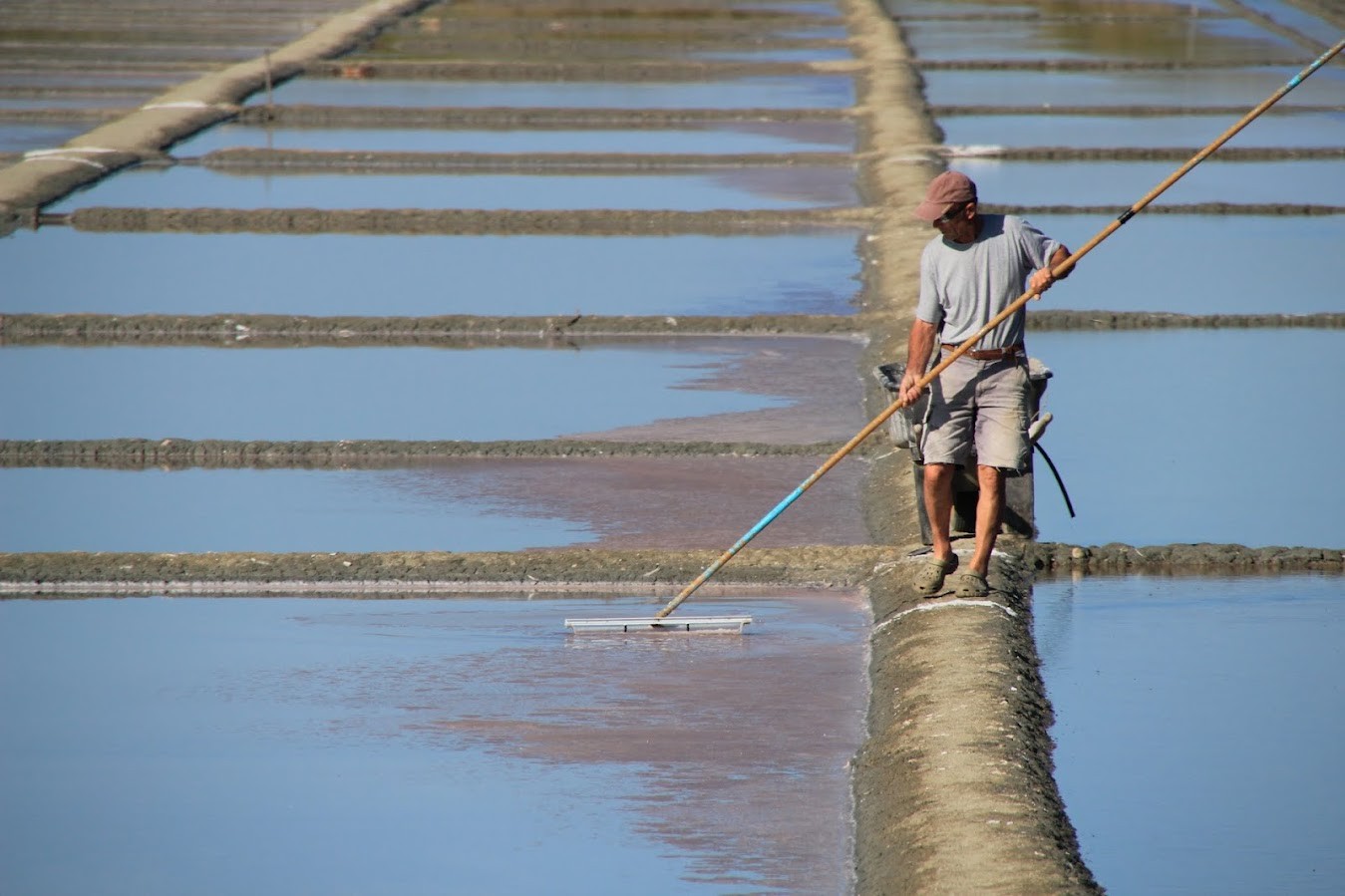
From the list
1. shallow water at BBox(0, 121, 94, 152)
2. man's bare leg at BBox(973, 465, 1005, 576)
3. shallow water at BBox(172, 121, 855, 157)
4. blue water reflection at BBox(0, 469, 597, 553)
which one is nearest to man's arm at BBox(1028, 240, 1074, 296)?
man's bare leg at BBox(973, 465, 1005, 576)

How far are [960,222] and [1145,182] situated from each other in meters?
7.94

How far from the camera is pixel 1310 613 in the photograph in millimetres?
5164

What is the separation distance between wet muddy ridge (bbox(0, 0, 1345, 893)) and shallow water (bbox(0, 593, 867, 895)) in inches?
5.8

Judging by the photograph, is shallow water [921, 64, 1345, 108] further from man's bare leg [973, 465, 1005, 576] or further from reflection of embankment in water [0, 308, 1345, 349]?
man's bare leg [973, 465, 1005, 576]

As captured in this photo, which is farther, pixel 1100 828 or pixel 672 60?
pixel 672 60

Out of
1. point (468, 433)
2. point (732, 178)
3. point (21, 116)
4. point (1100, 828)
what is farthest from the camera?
point (21, 116)

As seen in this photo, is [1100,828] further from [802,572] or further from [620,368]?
[620,368]

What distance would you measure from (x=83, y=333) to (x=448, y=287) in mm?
1789

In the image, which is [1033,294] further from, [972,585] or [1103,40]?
[1103,40]

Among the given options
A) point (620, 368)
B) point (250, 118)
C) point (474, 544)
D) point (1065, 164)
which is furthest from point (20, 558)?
point (250, 118)

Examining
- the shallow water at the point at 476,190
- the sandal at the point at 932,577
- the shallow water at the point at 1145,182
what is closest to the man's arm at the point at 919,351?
the sandal at the point at 932,577

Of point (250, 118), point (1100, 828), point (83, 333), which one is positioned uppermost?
point (250, 118)

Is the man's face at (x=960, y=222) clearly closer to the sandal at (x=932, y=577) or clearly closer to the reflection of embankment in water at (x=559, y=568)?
the sandal at (x=932, y=577)

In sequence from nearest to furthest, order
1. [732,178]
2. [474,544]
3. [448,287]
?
[474,544]
[448,287]
[732,178]
